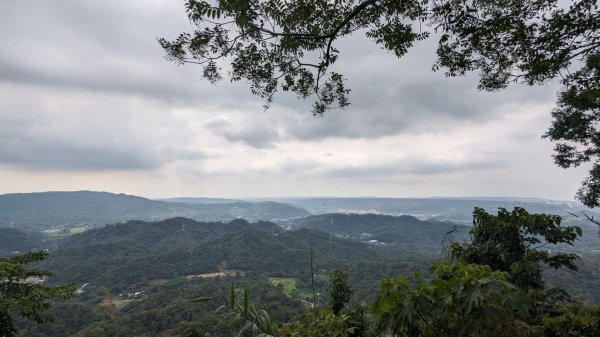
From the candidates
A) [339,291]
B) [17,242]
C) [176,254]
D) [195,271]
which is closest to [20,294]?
[339,291]

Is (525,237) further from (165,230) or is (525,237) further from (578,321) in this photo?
(165,230)

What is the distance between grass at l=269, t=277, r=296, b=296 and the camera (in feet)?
256

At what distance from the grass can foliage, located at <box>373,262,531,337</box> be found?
75948 millimetres

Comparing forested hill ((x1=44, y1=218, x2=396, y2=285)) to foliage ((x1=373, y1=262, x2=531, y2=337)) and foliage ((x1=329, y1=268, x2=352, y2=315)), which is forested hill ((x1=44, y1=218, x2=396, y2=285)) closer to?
foliage ((x1=329, y1=268, x2=352, y2=315))

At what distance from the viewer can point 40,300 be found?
299 inches

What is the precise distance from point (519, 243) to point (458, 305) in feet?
19.1

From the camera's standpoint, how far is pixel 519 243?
6.79 meters

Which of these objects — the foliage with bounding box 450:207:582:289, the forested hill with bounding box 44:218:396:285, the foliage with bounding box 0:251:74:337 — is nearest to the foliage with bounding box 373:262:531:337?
the foliage with bounding box 450:207:582:289

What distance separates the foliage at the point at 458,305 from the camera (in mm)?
2137

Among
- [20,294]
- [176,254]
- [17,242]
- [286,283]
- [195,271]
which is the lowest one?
[195,271]

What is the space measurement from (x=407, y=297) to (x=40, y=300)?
9.13 meters

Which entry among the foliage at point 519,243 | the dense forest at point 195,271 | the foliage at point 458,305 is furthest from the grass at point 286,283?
the foliage at point 458,305

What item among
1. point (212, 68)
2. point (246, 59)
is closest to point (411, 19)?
point (246, 59)

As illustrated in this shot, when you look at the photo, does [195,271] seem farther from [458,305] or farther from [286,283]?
[458,305]
